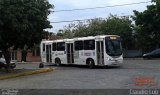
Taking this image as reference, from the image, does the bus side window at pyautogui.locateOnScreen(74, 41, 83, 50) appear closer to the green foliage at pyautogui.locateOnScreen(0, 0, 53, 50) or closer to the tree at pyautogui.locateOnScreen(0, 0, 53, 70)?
the tree at pyautogui.locateOnScreen(0, 0, 53, 70)

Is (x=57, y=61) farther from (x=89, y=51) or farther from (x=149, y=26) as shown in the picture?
(x=149, y=26)

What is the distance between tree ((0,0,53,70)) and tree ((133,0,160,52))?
24.6 metres

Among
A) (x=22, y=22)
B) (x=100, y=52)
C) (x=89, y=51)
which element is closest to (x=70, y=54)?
(x=89, y=51)

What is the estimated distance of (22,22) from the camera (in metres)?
30.2

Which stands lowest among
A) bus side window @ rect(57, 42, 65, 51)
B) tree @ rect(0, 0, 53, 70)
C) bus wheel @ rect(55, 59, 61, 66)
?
bus wheel @ rect(55, 59, 61, 66)

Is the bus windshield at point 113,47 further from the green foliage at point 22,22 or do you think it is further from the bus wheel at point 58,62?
the bus wheel at point 58,62

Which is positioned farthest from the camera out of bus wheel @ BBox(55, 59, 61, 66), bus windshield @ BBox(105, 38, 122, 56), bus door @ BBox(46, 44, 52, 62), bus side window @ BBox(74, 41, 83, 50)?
bus door @ BBox(46, 44, 52, 62)

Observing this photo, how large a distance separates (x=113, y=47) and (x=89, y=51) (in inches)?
84.6

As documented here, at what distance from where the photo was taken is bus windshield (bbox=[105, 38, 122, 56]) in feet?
116

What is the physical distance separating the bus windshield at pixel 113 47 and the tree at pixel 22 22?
5417 millimetres

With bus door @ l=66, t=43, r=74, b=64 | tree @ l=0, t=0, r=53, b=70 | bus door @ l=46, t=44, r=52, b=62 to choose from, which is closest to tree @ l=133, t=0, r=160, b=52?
bus door @ l=46, t=44, r=52, b=62

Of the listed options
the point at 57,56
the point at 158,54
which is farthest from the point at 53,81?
the point at 158,54

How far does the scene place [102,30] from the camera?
2589 inches

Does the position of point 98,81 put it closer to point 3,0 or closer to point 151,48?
point 3,0
